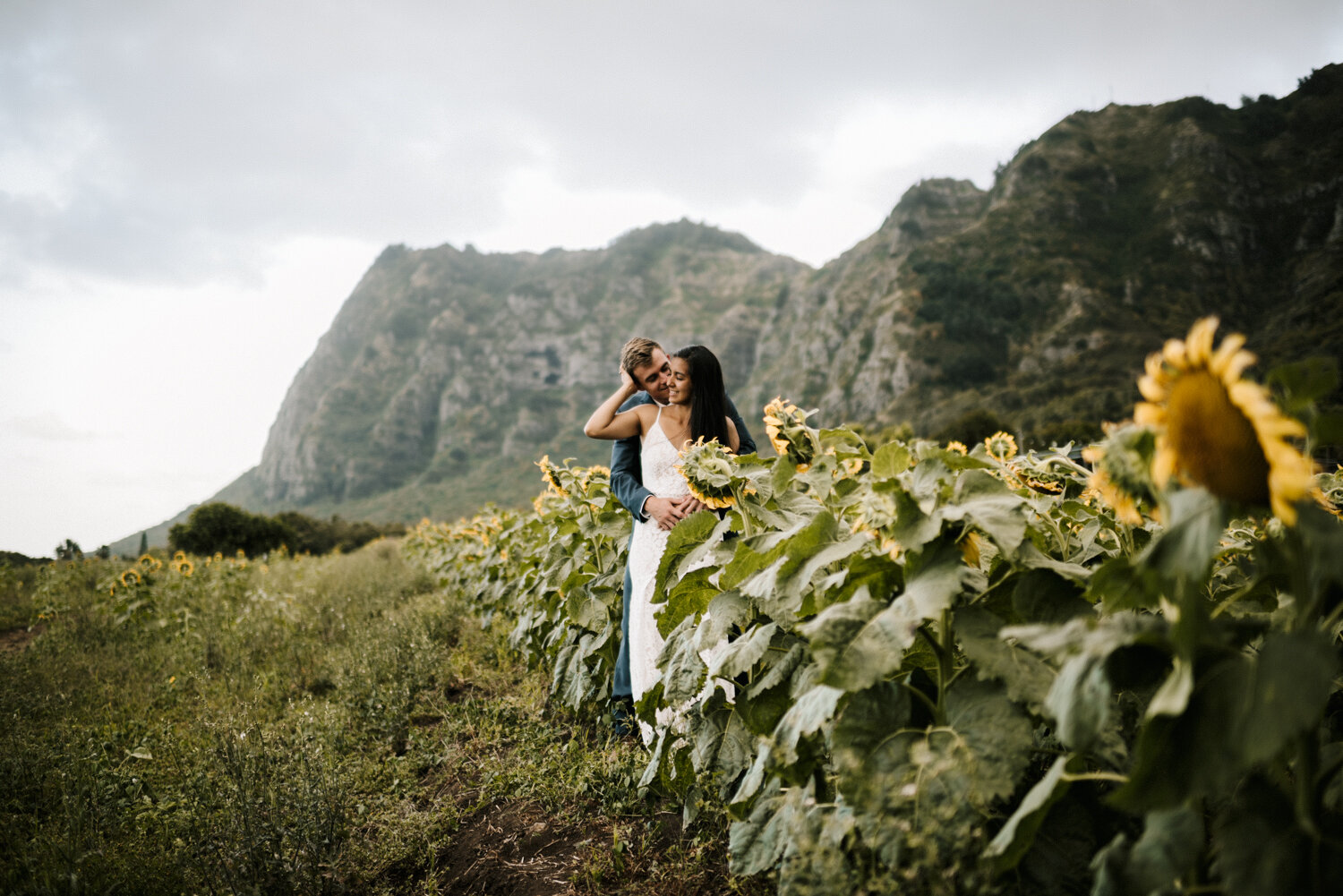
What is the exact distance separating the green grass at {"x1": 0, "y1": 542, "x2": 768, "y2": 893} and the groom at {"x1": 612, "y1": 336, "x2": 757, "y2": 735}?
0.89 ft

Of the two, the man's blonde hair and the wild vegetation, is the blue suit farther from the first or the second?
the wild vegetation

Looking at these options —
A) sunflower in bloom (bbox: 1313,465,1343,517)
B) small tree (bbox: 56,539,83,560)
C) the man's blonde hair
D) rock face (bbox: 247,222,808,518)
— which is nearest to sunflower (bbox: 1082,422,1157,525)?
sunflower in bloom (bbox: 1313,465,1343,517)

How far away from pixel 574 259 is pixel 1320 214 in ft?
506

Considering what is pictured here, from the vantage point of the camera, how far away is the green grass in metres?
2.63

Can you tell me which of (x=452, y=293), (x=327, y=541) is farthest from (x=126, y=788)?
(x=452, y=293)

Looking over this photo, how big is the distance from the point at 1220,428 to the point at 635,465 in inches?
120

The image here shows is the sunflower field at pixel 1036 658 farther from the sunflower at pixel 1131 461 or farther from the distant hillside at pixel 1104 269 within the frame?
the distant hillside at pixel 1104 269

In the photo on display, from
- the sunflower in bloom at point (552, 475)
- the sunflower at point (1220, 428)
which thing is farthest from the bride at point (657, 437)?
the sunflower at point (1220, 428)

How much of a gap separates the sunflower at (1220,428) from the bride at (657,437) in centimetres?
244

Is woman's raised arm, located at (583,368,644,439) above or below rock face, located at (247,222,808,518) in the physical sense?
below

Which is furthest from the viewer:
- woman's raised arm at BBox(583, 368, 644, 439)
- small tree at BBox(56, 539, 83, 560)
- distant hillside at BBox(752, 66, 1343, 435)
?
distant hillside at BBox(752, 66, 1343, 435)

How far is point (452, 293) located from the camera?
558 ft

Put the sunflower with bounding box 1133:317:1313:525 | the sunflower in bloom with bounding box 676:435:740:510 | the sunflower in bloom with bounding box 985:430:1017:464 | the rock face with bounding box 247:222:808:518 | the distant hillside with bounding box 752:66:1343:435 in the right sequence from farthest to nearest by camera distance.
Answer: the rock face with bounding box 247:222:808:518
the distant hillside with bounding box 752:66:1343:435
the sunflower in bloom with bounding box 985:430:1017:464
the sunflower in bloom with bounding box 676:435:740:510
the sunflower with bounding box 1133:317:1313:525

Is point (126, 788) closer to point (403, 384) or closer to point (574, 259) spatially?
point (403, 384)
